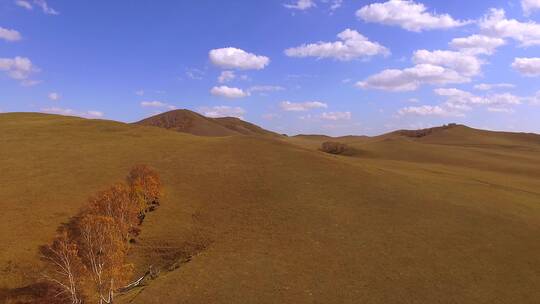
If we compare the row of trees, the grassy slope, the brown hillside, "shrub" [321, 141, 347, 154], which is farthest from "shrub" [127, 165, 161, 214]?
the brown hillside

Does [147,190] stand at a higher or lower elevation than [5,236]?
higher

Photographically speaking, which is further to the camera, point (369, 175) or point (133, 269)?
point (369, 175)

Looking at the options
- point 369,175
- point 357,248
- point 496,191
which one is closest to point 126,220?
point 357,248

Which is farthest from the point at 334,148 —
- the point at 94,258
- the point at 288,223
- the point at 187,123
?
the point at 94,258

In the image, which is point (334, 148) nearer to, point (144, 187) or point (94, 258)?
point (144, 187)

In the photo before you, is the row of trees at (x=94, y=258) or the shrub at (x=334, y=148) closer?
Result: the row of trees at (x=94, y=258)

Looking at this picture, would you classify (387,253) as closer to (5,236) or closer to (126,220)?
(126,220)

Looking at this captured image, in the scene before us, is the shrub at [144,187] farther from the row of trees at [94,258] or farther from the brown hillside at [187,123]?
the brown hillside at [187,123]

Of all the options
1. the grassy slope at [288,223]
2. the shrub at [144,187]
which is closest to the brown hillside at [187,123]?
the grassy slope at [288,223]
